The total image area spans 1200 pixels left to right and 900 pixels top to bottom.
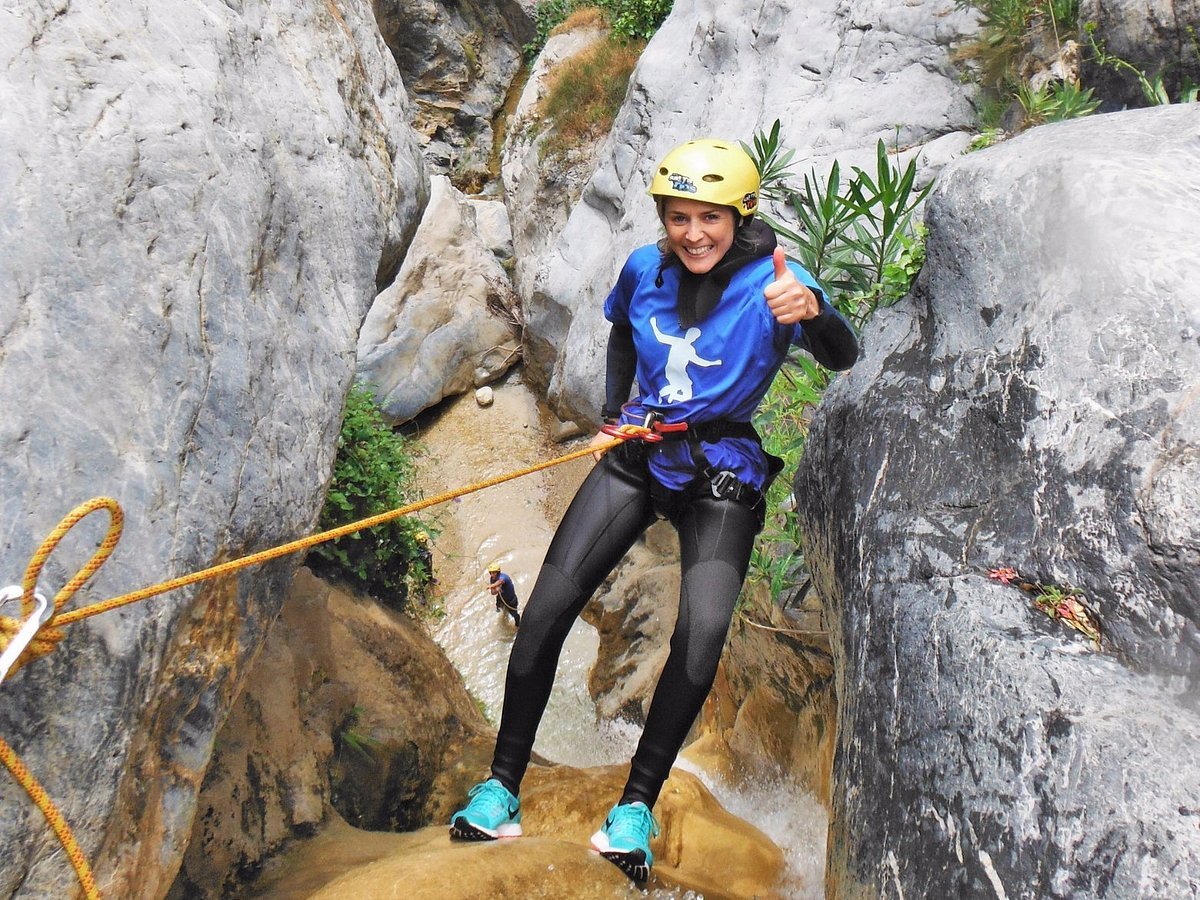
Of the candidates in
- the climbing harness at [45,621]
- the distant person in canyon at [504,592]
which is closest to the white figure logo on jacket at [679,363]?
the climbing harness at [45,621]

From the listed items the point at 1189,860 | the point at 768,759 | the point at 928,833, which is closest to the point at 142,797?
the point at 928,833

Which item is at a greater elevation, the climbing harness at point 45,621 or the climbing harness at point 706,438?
the climbing harness at point 45,621

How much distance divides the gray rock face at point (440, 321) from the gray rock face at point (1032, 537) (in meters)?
9.05

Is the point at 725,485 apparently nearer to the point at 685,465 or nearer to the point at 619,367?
the point at 685,465

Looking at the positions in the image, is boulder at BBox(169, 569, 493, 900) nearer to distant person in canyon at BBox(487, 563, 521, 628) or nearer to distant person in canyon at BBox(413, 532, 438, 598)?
distant person in canyon at BBox(413, 532, 438, 598)

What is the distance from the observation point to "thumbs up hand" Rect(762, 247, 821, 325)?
2719 mm

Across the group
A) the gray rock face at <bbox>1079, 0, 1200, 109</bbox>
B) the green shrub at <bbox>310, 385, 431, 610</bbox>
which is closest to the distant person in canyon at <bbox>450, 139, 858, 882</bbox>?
the green shrub at <bbox>310, 385, 431, 610</bbox>

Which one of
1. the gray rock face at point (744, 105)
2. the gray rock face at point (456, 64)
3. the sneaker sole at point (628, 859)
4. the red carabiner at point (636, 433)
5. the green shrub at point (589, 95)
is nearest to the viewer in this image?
the sneaker sole at point (628, 859)

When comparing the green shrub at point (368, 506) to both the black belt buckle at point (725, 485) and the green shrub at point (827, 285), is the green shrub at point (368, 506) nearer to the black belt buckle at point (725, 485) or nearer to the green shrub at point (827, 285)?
the green shrub at point (827, 285)

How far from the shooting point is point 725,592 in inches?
108

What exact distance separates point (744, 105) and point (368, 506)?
5.08m

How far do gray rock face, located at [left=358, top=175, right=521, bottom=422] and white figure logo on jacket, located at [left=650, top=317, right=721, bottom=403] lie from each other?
829cm

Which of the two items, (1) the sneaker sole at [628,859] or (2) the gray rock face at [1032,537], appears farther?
(1) the sneaker sole at [628,859]

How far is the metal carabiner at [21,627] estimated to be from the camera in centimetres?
167
